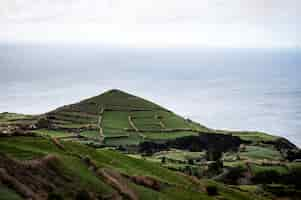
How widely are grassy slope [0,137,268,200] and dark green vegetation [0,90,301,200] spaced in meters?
0.07

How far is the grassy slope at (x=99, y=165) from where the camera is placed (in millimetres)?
24969

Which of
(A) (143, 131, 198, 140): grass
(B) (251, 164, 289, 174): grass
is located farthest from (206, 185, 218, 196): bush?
(A) (143, 131, 198, 140): grass

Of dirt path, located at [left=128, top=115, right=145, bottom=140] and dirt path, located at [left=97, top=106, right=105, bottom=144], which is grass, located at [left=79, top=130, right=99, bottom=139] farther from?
dirt path, located at [left=128, top=115, right=145, bottom=140]

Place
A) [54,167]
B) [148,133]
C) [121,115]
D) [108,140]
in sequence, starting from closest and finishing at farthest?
1. [54,167]
2. [108,140]
3. [148,133]
4. [121,115]

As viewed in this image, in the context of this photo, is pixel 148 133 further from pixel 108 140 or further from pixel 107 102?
pixel 107 102

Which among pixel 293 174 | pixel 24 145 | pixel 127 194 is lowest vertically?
pixel 293 174

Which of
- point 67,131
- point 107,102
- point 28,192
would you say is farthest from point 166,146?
point 28,192

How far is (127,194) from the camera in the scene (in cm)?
2505

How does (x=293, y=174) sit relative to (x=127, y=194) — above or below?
below

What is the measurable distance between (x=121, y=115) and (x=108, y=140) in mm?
20437

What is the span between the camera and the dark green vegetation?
23.6 meters

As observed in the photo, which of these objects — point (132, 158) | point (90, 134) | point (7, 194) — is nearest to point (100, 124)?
point (90, 134)

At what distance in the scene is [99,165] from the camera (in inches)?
1150

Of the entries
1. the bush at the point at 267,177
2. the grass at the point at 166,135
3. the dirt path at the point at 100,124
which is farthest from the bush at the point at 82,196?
the grass at the point at 166,135
